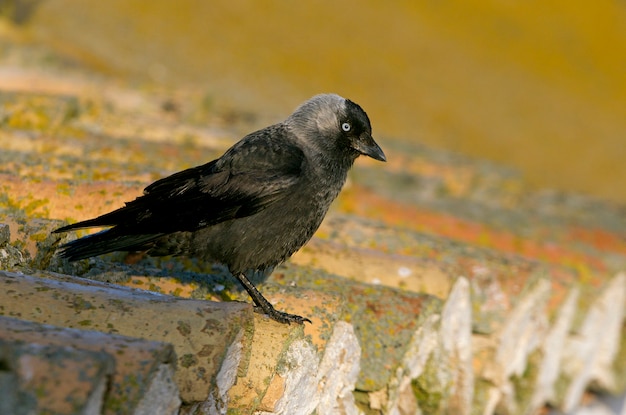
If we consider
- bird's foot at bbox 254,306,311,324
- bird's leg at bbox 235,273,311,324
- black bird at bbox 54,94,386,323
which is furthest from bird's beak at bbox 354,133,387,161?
bird's foot at bbox 254,306,311,324

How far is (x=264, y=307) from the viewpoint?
404 centimetres

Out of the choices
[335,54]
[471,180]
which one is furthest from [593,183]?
[471,180]

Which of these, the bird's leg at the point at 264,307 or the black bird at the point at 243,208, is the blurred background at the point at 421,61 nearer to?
the black bird at the point at 243,208

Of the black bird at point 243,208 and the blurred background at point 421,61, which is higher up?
the blurred background at point 421,61

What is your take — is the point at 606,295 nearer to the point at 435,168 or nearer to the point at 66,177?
the point at 435,168

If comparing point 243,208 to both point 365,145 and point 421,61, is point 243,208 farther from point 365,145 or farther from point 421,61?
point 421,61

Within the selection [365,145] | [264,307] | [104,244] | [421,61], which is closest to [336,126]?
[365,145]

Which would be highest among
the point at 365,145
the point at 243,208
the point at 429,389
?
the point at 365,145

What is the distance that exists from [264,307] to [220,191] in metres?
0.68

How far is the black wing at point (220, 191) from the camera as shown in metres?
4.09

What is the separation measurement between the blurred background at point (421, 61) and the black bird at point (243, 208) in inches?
583

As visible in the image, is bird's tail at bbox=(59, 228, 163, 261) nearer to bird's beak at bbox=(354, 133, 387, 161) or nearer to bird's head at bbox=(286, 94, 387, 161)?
bird's head at bbox=(286, 94, 387, 161)

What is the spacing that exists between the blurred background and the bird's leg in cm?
1502

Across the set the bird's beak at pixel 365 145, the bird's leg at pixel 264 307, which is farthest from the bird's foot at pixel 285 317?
the bird's beak at pixel 365 145
